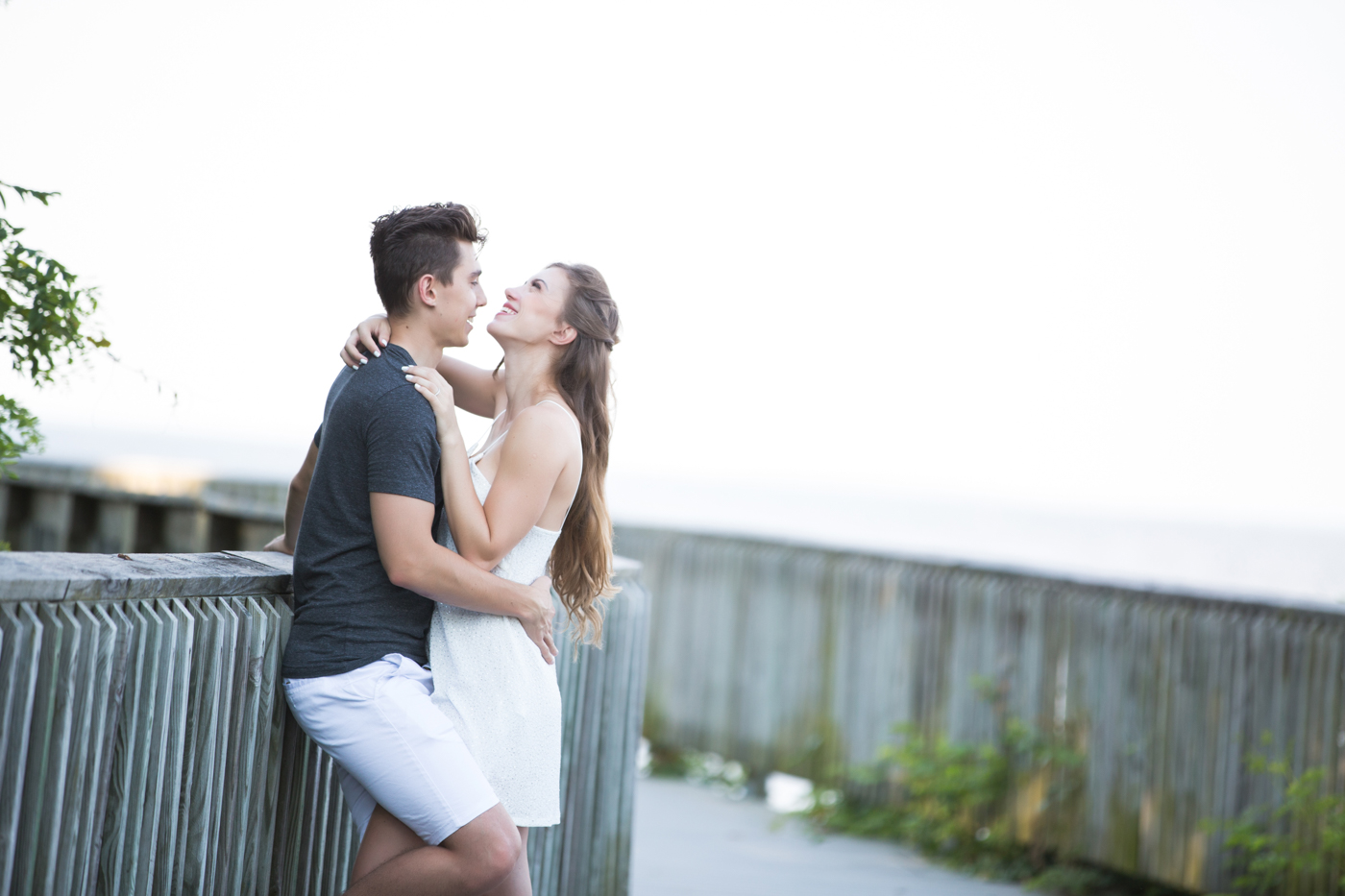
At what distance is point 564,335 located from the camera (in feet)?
10.2

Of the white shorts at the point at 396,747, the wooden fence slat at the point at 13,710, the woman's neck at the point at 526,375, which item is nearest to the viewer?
the wooden fence slat at the point at 13,710

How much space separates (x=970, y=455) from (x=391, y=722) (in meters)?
52.8

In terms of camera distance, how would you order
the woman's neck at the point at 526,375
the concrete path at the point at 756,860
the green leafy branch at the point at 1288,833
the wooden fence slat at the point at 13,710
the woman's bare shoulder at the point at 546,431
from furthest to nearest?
the concrete path at the point at 756,860, the green leafy branch at the point at 1288,833, the woman's neck at the point at 526,375, the woman's bare shoulder at the point at 546,431, the wooden fence slat at the point at 13,710

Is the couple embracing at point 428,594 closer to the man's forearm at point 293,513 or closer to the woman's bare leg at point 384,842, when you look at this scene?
the woman's bare leg at point 384,842

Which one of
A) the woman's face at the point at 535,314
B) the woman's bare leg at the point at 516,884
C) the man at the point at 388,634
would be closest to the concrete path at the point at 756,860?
the woman's bare leg at the point at 516,884

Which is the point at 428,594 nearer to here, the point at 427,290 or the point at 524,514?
the point at 524,514

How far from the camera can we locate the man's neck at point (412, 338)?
2.77 metres

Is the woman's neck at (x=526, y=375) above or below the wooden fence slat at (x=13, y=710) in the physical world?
above

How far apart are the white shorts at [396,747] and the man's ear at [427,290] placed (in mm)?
865

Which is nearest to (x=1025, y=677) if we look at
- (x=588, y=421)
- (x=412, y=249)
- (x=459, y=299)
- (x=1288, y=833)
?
(x=1288, y=833)

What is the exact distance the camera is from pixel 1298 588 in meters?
32.2

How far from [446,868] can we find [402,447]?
2.95ft

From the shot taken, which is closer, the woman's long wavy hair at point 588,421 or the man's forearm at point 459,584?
the man's forearm at point 459,584

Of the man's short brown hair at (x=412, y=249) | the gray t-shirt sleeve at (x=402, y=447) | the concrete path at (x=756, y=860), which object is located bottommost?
the concrete path at (x=756, y=860)
